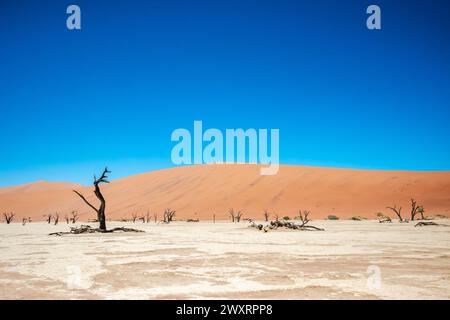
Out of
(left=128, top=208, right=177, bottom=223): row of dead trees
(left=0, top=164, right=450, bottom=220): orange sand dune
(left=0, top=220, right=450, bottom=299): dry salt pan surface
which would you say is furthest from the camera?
(left=0, top=164, right=450, bottom=220): orange sand dune

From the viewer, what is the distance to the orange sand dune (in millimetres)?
49594

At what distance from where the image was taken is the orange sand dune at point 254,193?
163 ft

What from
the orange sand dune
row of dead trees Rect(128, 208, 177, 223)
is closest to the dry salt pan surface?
row of dead trees Rect(128, 208, 177, 223)

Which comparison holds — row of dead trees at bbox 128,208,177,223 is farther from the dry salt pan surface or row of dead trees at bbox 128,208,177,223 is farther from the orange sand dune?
the dry salt pan surface

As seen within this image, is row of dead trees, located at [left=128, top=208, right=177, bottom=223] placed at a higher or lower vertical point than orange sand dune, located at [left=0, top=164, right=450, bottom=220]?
lower

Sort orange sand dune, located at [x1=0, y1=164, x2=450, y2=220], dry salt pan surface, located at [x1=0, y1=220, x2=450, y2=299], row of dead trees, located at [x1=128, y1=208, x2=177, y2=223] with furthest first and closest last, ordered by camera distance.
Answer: orange sand dune, located at [x1=0, y1=164, x2=450, y2=220]
row of dead trees, located at [x1=128, y1=208, x2=177, y2=223]
dry salt pan surface, located at [x1=0, y1=220, x2=450, y2=299]

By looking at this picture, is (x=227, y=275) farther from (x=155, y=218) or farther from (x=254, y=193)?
(x=254, y=193)

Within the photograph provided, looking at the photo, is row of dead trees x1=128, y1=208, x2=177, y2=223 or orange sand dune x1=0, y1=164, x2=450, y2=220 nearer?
row of dead trees x1=128, y1=208, x2=177, y2=223

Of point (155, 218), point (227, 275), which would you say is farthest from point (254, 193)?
point (227, 275)

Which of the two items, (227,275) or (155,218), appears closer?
(227,275)

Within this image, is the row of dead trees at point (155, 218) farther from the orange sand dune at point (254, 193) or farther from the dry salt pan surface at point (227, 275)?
the dry salt pan surface at point (227, 275)

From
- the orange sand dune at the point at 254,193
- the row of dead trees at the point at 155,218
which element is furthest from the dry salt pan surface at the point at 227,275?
the orange sand dune at the point at 254,193

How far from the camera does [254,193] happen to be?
60.7m
